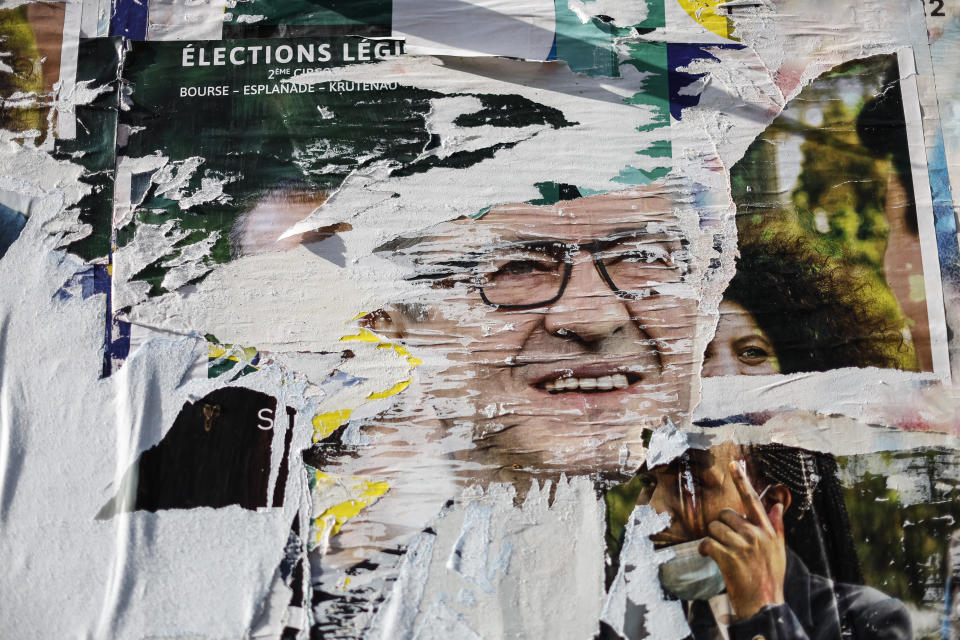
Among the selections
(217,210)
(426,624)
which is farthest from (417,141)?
(426,624)

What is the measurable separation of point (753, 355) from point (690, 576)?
49 cm

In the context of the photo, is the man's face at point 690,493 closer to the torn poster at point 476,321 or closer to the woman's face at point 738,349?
the torn poster at point 476,321

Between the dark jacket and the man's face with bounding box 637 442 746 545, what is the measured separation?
151 millimetres

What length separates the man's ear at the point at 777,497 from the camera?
1.37 meters

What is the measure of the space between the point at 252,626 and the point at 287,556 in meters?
0.15

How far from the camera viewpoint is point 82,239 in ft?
4.60

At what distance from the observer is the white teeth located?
4.57 feet

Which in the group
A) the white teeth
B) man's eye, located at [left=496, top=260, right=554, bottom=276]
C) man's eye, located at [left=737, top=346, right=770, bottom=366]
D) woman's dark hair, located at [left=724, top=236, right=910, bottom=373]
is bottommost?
the white teeth

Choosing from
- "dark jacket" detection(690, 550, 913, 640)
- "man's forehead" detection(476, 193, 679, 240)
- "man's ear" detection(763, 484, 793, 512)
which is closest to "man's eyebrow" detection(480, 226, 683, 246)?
"man's forehead" detection(476, 193, 679, 240)

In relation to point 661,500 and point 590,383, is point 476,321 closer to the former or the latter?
point 590,383

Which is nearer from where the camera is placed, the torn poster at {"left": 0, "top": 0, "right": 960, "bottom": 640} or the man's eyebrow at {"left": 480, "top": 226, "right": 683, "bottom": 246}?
the torn poster at {"left": 0, "top": 0, "right": 960, "bottom": 640}

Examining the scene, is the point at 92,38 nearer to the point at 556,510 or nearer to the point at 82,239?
the point at 82,239

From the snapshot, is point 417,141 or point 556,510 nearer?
point 556,510

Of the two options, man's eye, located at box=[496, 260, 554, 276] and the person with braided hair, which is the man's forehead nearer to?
man's eye, located at box=[496, 260, 554, 276]
